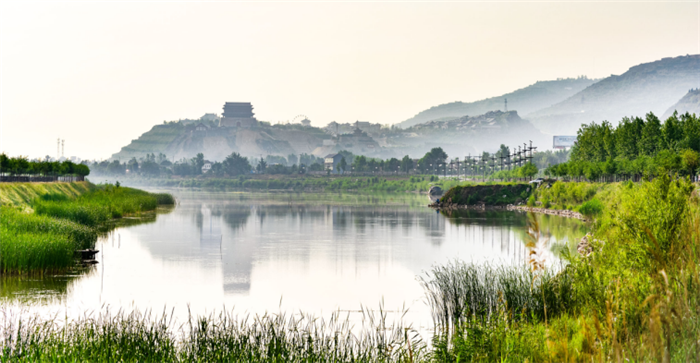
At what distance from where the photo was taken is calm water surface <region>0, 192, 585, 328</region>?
86.0 ft

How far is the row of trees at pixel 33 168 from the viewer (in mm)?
71100

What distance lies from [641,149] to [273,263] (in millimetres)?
54981

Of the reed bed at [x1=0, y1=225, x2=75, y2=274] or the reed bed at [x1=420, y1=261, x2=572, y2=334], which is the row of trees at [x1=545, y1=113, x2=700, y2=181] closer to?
the reed bed at [x1=420, y1=261, x2=572, y2=334]

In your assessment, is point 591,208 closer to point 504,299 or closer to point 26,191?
point 504,299

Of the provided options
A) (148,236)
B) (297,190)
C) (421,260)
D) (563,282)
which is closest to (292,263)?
(421,260)

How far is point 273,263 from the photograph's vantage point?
1533 inches

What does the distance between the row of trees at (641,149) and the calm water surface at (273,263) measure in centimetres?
1089

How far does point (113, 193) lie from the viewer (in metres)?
78.6

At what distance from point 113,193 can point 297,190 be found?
119668mm

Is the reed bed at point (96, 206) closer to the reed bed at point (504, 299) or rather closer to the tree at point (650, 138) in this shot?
the reed bed at point (504, 299)

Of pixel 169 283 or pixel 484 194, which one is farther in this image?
pixel 484 194

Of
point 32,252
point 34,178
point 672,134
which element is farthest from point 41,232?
point 672,134

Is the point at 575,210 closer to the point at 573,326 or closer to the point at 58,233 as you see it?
the point at 58,233

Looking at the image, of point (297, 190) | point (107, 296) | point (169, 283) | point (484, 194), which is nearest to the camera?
point (107, 296)
